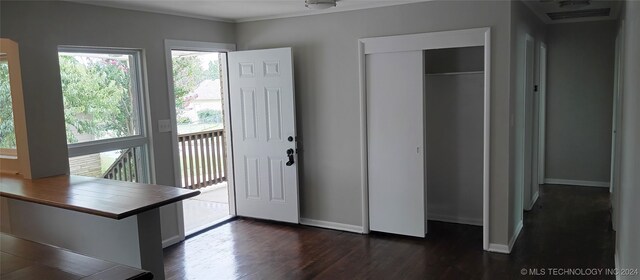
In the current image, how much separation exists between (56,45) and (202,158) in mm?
3206

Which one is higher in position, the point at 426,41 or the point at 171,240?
the point at 426,41

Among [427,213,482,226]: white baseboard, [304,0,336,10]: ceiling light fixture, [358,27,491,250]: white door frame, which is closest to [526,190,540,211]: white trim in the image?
[427,213,482,226]: white baseboard

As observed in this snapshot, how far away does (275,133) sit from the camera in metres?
4.80

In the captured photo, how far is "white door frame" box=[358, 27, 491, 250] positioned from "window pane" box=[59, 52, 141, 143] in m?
2.07

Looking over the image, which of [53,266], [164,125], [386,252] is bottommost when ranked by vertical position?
[386,252]

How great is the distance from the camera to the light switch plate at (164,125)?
13.9 feet

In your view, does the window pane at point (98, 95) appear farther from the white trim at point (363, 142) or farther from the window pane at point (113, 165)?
the white trim at point (363, 142)

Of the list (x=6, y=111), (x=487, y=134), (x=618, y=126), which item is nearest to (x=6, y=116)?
(x=6, y=111)

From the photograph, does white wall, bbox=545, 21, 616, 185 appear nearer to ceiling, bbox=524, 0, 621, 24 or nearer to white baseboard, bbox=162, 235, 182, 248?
ceiling, bbox=524, 0, 621, 24

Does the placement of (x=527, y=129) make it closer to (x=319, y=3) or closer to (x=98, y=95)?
(x=319, y=3)

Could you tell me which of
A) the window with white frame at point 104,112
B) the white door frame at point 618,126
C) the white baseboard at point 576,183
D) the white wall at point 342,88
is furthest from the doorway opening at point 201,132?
the white baseboard at point 576,183

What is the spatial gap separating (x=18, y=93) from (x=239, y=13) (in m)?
2.06

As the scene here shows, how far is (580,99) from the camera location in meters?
6.28

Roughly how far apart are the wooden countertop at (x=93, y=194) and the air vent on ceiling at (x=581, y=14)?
4811 mm
